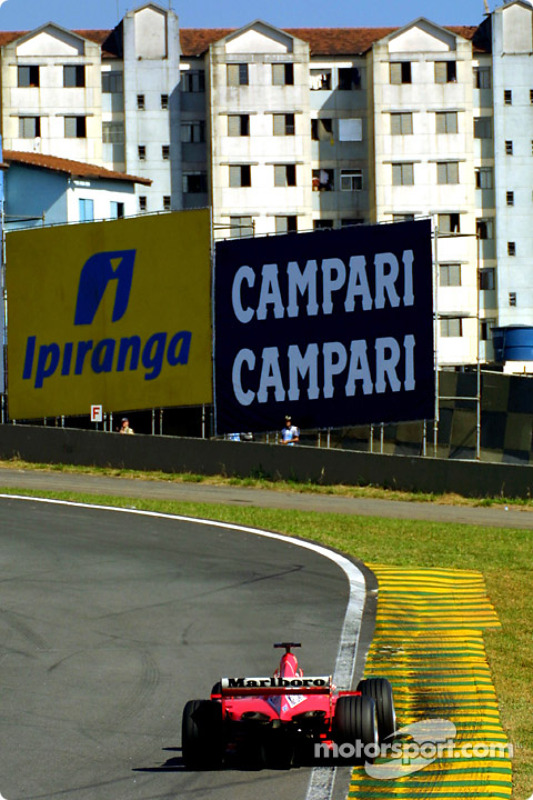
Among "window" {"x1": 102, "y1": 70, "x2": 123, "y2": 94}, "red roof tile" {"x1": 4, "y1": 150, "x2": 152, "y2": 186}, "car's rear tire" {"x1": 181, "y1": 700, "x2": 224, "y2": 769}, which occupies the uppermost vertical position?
"window" {"x1": 102, "y1": 70, "x2": 123, "y2": 94}

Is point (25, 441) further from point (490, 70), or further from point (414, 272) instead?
point (490, 70)

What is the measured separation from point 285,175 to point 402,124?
28.0 ft

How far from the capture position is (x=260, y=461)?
37.1 m

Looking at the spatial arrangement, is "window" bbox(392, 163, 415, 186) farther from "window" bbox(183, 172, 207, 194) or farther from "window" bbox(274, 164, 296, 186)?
"window" bbox(183, 172, 207, 194)

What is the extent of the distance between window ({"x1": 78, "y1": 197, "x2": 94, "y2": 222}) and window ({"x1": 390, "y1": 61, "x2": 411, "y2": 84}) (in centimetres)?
→ 2674

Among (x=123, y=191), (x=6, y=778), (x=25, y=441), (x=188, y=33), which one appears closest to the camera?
(x=6, y=778)

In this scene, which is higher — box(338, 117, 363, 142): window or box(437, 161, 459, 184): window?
box(338, 117, 363, 142): window

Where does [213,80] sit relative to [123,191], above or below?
above

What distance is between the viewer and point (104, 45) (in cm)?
8594

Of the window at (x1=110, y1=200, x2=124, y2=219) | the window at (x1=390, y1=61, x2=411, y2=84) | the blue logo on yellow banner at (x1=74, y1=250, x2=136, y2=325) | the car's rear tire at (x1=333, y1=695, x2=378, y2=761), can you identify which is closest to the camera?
the car's rear tire at (x1=333, y1=695, x2=378, y2=761)

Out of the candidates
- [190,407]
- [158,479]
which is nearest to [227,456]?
[158,479]

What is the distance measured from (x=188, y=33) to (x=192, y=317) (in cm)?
5326

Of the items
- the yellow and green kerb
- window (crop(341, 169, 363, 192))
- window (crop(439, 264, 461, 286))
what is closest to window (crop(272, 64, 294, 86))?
window (crop(341, 169, 363, 192))

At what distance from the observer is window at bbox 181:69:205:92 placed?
84500 millimetres
